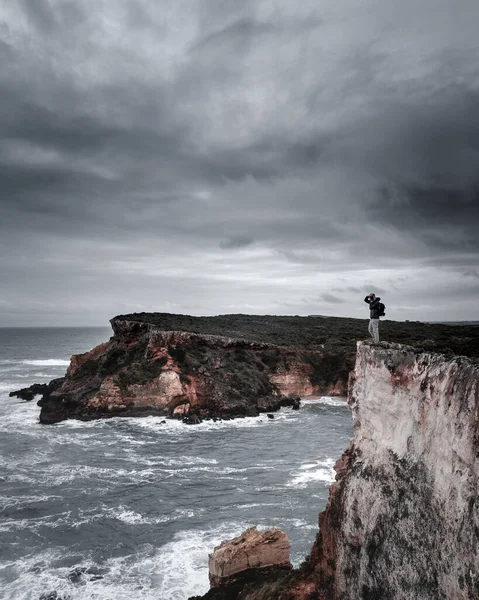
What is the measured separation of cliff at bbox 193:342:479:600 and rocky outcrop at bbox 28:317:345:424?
3421 centimetres

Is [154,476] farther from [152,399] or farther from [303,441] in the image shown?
[152,399]

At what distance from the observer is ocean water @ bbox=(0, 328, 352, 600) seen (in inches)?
775

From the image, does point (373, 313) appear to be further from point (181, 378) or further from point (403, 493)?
point (181, 378)

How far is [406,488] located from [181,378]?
41.4 m

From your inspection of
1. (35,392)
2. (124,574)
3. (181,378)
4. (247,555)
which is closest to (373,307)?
(247,555)

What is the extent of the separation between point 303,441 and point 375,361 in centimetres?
2790

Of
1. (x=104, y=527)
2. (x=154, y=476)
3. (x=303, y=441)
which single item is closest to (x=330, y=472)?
(x=303, y=441)

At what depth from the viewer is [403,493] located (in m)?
12.4

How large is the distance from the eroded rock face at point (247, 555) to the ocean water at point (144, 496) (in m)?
2.09

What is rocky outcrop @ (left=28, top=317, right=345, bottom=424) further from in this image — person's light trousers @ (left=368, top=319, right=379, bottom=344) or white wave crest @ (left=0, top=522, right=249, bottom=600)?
person's light trousers @ (left=368, top=319, right=379, bottom=344)

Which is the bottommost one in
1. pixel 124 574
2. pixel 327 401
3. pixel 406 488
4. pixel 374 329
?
pixel 124 574

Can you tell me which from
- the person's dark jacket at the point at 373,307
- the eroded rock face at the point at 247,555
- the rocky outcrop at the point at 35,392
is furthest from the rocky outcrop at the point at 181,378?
the person's dark jacket at the point at 373,307

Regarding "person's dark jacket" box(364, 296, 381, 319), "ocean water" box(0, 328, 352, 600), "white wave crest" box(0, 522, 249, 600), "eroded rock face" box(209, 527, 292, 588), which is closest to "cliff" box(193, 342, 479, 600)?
"eroded rock face" box(209, 527, 292, 588)

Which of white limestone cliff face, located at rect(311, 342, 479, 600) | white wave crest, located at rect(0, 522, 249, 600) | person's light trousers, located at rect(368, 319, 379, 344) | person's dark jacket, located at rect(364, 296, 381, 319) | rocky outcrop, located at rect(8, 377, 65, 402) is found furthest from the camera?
rocky outcrop, located at rect(8, 377, 65, 402)
